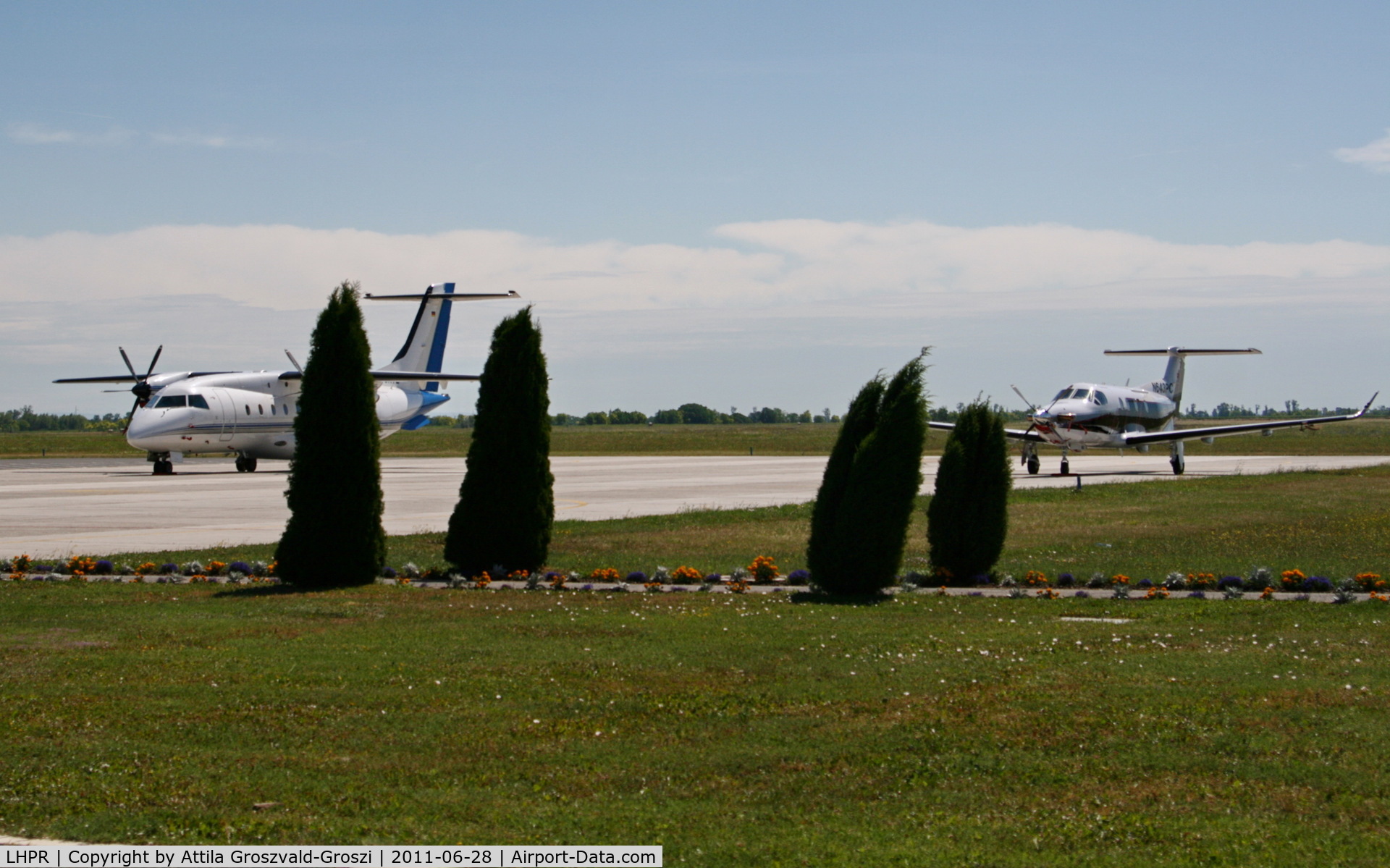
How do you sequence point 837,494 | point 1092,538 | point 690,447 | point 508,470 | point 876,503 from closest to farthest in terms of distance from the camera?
point 876,503
point 837,494
point 508,470
point 1092,538
point 690,447

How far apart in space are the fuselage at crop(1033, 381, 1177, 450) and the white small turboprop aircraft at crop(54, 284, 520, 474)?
23.6 meters

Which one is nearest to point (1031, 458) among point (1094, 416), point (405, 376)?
point (1094, 416)

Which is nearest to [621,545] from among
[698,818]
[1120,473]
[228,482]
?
[698,818]

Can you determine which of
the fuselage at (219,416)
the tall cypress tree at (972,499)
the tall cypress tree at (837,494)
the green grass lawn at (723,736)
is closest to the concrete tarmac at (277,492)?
the fuselage at (219,416)

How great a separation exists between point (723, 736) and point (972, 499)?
31.8ft

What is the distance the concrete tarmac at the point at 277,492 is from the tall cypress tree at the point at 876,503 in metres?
10.5

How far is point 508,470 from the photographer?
57.5ft

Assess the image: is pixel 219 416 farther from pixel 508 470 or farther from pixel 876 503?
pixel 876 503

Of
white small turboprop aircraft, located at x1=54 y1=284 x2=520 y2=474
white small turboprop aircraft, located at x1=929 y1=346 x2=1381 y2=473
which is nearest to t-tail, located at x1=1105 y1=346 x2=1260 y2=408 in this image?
white small turboprop aircraft, located at x1=929 y1=346 x2=1381 y2=473

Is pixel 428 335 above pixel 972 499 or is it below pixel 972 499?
above

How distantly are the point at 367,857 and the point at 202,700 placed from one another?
3744 mm

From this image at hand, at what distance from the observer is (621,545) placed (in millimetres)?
21484

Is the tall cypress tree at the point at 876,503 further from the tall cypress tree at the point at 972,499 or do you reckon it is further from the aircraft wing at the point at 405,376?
Answer: the aircraft wing at the point at 405,376

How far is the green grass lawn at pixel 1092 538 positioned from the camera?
18531mm
